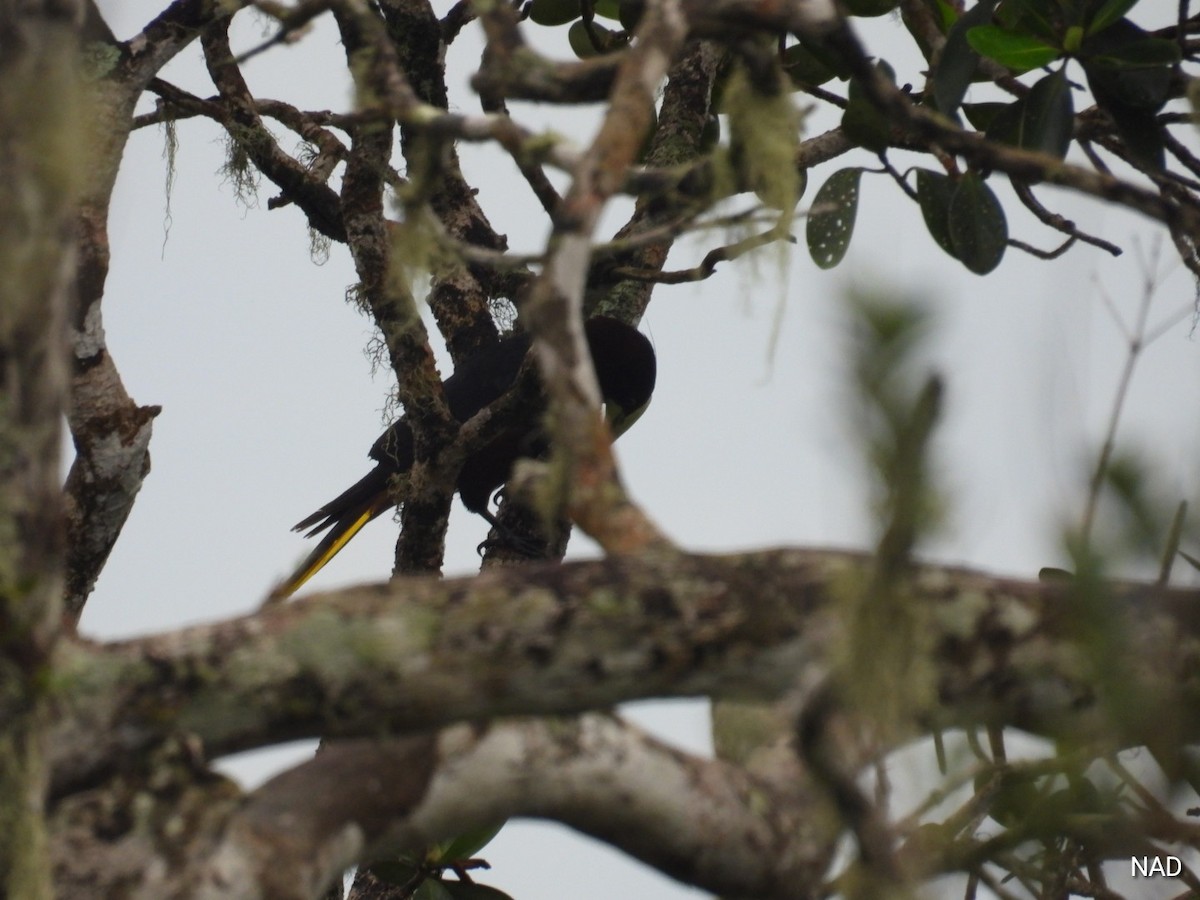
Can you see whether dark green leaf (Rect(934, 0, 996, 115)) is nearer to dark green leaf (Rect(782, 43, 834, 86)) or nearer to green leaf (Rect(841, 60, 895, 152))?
green leaf (Rect(841, 60, 895, 152))

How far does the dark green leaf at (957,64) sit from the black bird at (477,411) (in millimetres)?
1748

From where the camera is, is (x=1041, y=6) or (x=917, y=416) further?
(x=1041, y=6)

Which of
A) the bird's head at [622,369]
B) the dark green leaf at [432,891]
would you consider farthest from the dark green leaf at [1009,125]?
the dark green leaf at [432,891]

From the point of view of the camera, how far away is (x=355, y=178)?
3357mm

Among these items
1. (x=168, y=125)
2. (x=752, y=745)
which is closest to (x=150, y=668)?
(x=752, y=745)

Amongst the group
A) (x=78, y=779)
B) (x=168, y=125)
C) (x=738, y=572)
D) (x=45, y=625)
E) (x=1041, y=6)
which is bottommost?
(x=78, y=779)

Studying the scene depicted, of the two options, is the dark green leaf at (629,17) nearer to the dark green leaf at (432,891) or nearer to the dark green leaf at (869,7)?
the dark green leaf at (869,7)

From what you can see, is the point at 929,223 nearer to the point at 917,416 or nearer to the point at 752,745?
the point at 752,745

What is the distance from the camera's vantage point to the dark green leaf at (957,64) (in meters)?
2.63

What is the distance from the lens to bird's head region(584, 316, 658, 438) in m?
4.56

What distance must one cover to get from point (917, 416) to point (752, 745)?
0.70 metres

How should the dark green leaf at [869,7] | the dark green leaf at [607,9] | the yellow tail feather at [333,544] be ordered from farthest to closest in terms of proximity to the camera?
the yellow tail feather at [333,544]
the dark green leaf at [607,9]
the dark green leaf at [869,7]

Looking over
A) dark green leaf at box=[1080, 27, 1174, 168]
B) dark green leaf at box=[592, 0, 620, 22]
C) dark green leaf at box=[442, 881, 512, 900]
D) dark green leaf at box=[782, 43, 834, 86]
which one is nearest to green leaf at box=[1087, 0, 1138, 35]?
dark green leaf at box=[1080, 27, 1174, 168]

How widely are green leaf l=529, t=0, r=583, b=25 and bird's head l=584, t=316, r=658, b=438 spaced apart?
102 cm
